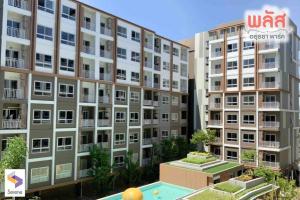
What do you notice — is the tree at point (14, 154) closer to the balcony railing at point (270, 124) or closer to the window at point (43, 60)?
the window at point (43, 60)

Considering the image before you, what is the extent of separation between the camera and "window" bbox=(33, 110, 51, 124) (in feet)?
101

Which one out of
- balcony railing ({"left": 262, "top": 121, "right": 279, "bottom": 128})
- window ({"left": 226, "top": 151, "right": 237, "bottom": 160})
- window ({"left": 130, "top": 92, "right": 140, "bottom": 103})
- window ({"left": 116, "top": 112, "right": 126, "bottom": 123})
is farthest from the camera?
window ({"left": 226, "top": 151, "right": 237, "bottom": 160})

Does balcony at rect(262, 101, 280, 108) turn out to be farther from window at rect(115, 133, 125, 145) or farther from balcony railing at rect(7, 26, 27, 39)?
balcony railing at rect(7, 26, 27, 39)

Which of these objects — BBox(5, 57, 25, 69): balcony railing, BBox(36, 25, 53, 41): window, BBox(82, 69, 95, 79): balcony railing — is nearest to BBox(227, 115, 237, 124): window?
BBox(82, 69, 95, 79): balcony railing

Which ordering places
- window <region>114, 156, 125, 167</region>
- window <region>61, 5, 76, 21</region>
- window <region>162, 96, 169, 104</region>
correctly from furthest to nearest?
window <region>162, 96, 169, 104</region> → window <region>114, 156, 125, 167</region> → window <region>61, 5, 76, 21</region>

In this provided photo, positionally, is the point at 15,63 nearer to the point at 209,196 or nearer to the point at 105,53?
the point at 105,53

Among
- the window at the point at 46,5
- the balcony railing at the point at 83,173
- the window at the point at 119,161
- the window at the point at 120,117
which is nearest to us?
the window at the point at 46,5

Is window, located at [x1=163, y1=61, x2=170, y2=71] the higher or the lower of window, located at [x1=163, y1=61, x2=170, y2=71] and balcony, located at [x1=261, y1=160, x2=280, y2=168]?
the higher

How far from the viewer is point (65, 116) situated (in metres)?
33.5

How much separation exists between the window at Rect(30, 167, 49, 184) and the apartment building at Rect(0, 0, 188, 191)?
0.33ft

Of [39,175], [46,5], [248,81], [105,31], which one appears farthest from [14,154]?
[248,81]

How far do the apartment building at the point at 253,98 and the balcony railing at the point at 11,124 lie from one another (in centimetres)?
3111

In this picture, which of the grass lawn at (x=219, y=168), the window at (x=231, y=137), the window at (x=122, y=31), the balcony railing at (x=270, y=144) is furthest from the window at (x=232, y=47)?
the grass lawn at (x=219, y=168)

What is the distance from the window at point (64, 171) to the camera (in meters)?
32.7
